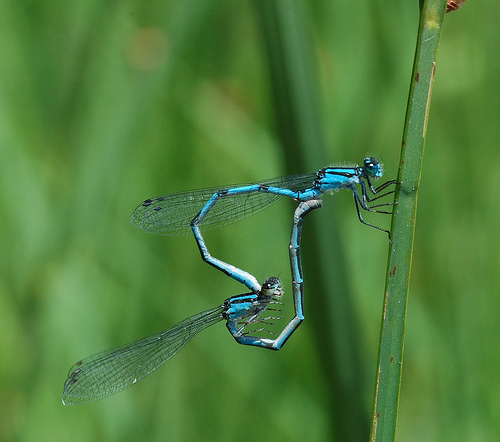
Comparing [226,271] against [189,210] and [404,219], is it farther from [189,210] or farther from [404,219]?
[404,219]

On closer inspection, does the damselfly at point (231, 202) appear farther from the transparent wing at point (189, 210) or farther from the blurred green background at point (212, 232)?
the blurred green background at point (212, 232)

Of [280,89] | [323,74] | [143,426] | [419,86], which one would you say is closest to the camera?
[419,86]

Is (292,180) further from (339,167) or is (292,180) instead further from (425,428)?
(425,428)

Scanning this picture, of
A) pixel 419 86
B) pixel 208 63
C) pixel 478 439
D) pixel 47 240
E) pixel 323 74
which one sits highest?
pixel 208 63

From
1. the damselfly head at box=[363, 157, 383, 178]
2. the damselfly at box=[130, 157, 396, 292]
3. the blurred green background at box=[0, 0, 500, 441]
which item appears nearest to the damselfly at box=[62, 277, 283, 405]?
the damselfly at box=[130, 157, 396, 292]

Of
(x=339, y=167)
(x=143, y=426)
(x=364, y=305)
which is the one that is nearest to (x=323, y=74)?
(x=339, y=167)

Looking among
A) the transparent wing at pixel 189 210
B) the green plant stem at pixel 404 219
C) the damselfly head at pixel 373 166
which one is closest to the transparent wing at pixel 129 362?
the transparent wing at pixel 189 210

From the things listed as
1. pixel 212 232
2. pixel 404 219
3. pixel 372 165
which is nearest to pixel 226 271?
pixel 212 232
